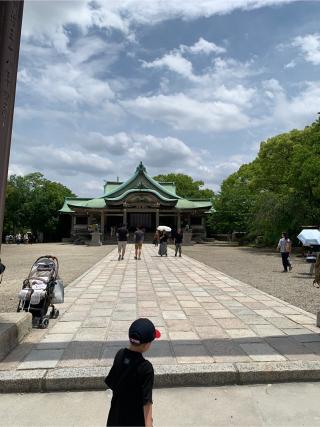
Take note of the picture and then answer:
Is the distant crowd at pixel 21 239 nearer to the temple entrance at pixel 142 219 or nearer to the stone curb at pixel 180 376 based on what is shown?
the temple entrance at pixel 142 219

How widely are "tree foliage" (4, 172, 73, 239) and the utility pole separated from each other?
39155mm

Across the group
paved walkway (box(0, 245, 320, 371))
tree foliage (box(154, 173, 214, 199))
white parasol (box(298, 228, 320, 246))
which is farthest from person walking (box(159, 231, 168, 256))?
tree foliage (box(154, 173, 214, 199))

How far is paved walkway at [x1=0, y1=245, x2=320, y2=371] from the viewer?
174 inches

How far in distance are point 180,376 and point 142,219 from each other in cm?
3752

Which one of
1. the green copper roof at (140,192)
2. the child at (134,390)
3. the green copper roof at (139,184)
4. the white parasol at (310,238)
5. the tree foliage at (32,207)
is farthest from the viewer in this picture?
the tree foliage at (32,207)

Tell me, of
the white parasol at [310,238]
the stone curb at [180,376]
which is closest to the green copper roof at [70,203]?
the white parasol at [310,238]

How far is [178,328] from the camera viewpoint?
5.73m

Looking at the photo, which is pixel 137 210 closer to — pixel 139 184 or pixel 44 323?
pixel 139 184

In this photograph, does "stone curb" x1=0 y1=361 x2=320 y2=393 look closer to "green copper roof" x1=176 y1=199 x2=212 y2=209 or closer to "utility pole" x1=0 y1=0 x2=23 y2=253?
"utility pole" x1=0 y1=0 x2=23 y2=253

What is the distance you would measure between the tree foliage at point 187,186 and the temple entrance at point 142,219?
46.4 feet

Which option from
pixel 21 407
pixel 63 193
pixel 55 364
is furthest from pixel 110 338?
pixel 63 193

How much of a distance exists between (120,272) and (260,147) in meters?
Result: 23.5

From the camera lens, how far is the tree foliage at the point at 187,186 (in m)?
55.0

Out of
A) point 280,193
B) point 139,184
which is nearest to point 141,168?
point 139,184
